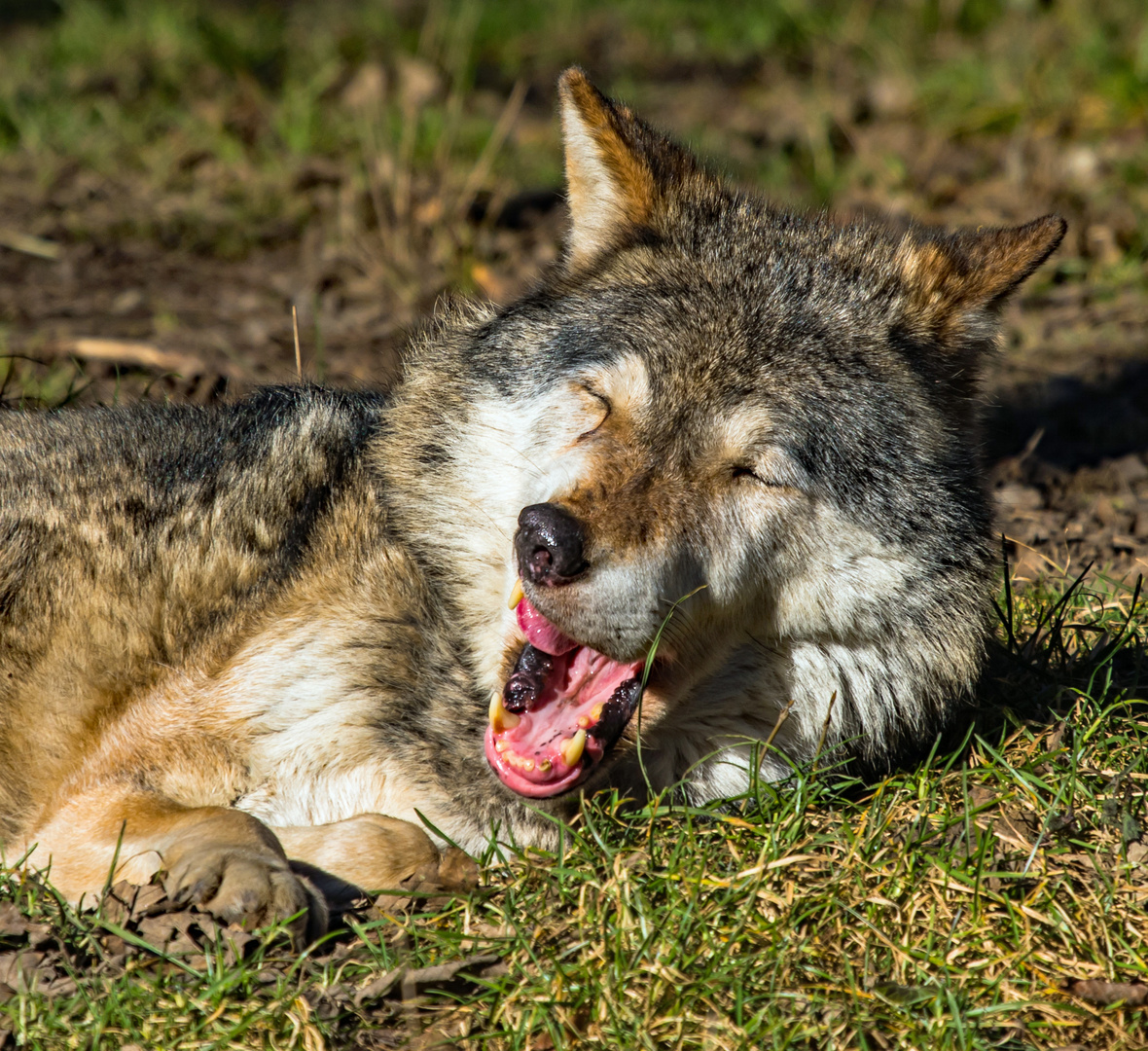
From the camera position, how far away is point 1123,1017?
2672 millimetres

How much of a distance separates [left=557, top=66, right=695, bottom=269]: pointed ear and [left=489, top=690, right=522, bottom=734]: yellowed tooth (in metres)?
1.48

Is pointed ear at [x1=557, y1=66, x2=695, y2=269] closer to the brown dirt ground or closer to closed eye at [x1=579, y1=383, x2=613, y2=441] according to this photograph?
closed eye at [x1=579, y1=383, x2=613, y2=441]

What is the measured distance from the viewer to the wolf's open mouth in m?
3.07

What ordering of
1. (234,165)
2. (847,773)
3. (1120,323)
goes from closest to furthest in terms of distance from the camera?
(847,773)
(1120,323)
(234,165)

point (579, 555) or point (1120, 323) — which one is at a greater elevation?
point (579, 555)

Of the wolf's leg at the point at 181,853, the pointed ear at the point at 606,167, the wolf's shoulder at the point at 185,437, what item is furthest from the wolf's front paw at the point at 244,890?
the pointed ear at the point at 606,167

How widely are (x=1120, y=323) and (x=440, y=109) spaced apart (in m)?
5.37

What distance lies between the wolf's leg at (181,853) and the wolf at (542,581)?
1 centimetres

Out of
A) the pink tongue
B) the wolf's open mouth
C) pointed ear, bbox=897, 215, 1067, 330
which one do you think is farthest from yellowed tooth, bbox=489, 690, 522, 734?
pointed ear, bbox=897, 215, 1067, 330

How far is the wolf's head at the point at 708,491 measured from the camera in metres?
3.05

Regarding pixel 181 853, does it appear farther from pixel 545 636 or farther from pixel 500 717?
pixel 545 636

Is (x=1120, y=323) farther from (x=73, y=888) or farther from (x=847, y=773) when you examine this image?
(x=73, y=888)

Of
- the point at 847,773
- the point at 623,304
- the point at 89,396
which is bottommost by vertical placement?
the point at 89,396

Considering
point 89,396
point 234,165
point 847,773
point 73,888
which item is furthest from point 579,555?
point 234,165
